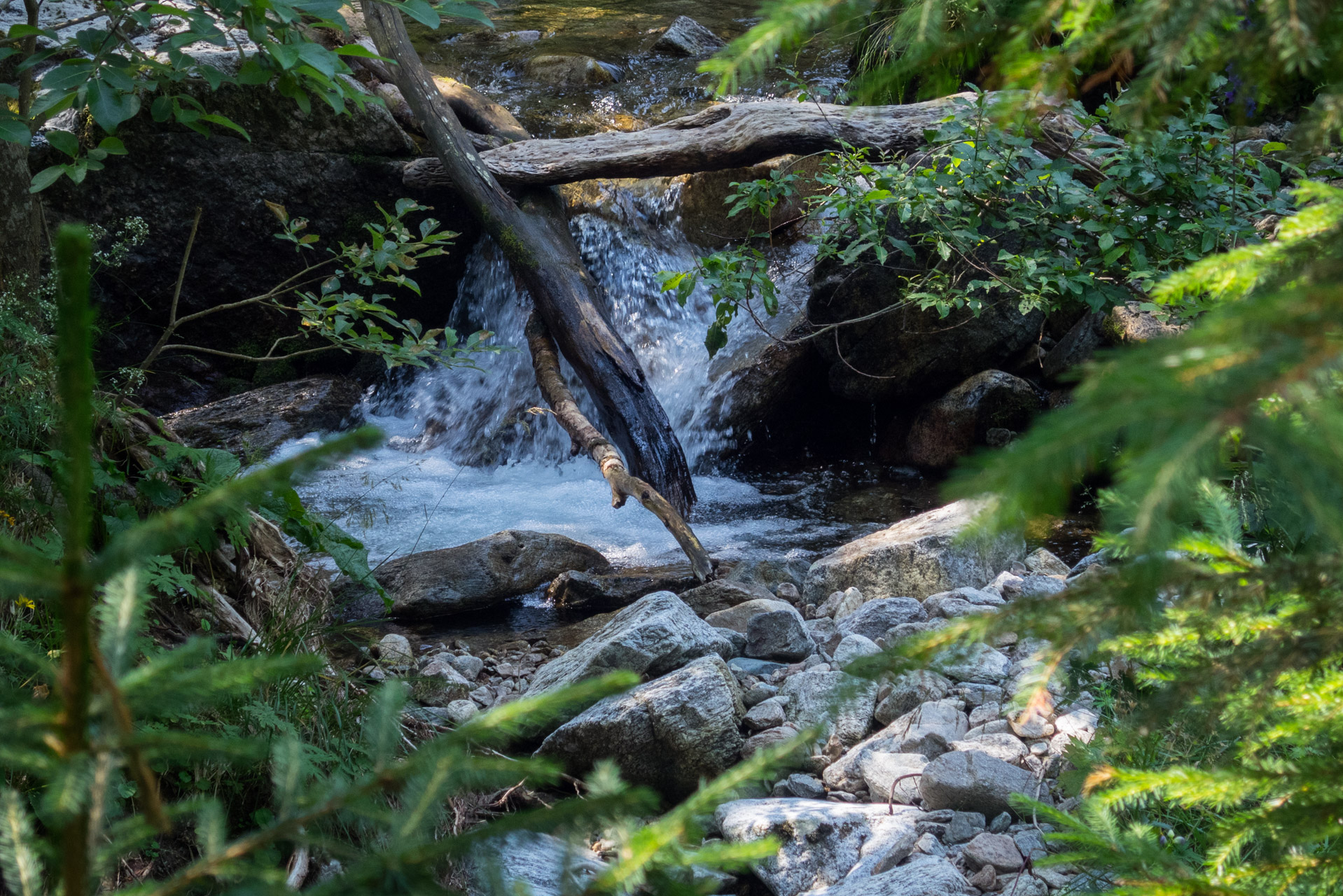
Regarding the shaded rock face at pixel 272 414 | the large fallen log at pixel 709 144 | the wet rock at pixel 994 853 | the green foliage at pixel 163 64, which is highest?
the large fallen log at pixel 709 144

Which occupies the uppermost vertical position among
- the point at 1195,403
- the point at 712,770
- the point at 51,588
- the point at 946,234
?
the point at 946,234

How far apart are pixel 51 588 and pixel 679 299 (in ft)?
14.8

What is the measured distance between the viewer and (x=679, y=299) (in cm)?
500

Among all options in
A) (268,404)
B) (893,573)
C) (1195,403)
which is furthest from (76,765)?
(268,404)

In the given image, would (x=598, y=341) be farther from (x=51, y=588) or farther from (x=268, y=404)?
(x=51, y=588)

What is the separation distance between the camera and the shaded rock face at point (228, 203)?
7293mm

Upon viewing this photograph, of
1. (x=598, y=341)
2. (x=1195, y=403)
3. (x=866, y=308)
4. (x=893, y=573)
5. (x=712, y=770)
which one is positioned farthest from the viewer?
(x=866, y=308)

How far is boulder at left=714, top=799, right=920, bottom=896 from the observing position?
2.24m

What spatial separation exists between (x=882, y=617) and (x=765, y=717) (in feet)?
3.08

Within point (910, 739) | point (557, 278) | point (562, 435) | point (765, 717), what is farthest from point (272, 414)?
point (910, 739)

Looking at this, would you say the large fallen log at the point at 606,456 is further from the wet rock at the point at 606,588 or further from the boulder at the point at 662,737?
the boulder at the point at 662,737

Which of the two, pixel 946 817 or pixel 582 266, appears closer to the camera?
pixel 946 817

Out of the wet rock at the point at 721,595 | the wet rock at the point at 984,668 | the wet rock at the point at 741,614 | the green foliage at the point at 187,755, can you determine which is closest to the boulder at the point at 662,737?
the wet rock at the point at 984,668

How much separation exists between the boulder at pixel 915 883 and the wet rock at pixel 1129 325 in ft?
14.4
